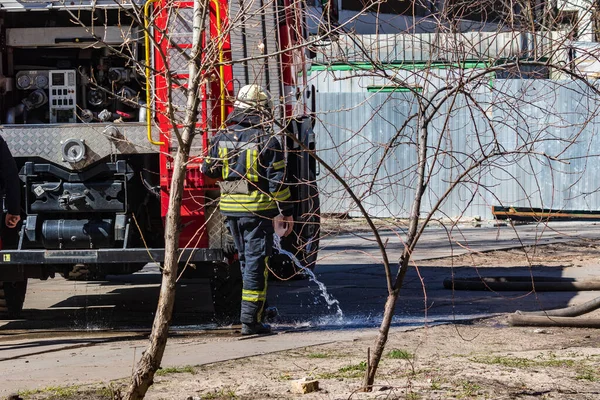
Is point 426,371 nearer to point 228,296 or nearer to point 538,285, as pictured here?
point 228,296

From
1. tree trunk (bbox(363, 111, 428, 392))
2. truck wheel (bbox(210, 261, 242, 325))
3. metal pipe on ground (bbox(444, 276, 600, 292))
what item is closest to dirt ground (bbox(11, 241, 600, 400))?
tree trunk (bbox(363, 111, 428, 392))

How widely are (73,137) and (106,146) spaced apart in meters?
0.30

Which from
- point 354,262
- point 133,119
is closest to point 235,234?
point 133,119

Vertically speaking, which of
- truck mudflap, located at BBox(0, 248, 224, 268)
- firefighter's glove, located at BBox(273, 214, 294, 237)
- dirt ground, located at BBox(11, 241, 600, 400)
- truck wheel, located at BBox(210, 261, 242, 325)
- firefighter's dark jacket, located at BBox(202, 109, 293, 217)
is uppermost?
firefighter's dark jacket, located at BBox(202, 109, 293, 217)

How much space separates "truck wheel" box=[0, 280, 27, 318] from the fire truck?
0.03 feet

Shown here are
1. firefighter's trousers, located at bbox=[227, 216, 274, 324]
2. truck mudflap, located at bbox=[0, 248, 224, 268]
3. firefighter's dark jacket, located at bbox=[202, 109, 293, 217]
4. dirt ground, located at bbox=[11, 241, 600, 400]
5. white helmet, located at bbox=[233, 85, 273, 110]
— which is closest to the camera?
white helmet, located at bbox=[233, 85, 273, 110]

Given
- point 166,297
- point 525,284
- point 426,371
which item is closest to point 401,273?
point 426,371

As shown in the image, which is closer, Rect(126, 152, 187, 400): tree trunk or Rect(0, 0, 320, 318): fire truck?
Rect(126, 152, 187, 400): tree trunk

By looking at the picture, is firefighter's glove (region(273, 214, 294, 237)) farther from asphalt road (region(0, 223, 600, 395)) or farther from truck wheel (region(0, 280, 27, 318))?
truck wheel (region(0, 280, 27, 318))

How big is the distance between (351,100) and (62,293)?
336 inches

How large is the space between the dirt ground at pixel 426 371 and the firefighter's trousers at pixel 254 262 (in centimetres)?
80

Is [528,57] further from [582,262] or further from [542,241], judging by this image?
[542,241]

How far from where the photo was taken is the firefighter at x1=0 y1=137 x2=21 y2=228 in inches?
290

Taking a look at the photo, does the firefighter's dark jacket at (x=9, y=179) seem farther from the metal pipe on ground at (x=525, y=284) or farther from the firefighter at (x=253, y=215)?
the metal pipe on ground at (x=525, y=284)
